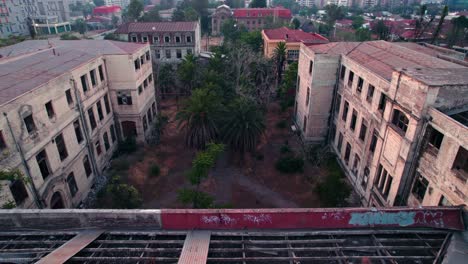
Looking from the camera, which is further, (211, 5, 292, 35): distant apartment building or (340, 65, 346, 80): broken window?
(211, 5, 292, 35): distant apartment building

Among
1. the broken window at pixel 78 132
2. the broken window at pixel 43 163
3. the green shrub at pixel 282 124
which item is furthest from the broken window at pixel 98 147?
the green shrub at pixel 282 124

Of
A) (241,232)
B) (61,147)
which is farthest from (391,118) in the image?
(61,147)

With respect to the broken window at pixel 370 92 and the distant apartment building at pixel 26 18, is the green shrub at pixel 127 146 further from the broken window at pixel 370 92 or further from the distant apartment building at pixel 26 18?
the distant apartment building at pixel 26 18

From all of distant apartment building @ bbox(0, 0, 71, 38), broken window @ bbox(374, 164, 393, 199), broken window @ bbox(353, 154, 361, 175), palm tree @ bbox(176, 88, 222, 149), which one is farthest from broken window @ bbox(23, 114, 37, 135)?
distant apartment building @ bbox(0, 0, 71, 38)

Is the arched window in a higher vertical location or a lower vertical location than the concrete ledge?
higher

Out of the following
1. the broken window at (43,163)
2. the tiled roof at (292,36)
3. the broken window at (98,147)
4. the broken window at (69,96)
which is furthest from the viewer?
the tiled roof at (292,36)

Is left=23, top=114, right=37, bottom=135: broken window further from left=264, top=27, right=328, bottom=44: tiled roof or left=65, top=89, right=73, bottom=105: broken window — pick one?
left=264, top=27, right=328, bottom=44: tiled roof

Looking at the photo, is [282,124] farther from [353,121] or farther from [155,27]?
[155,27]
